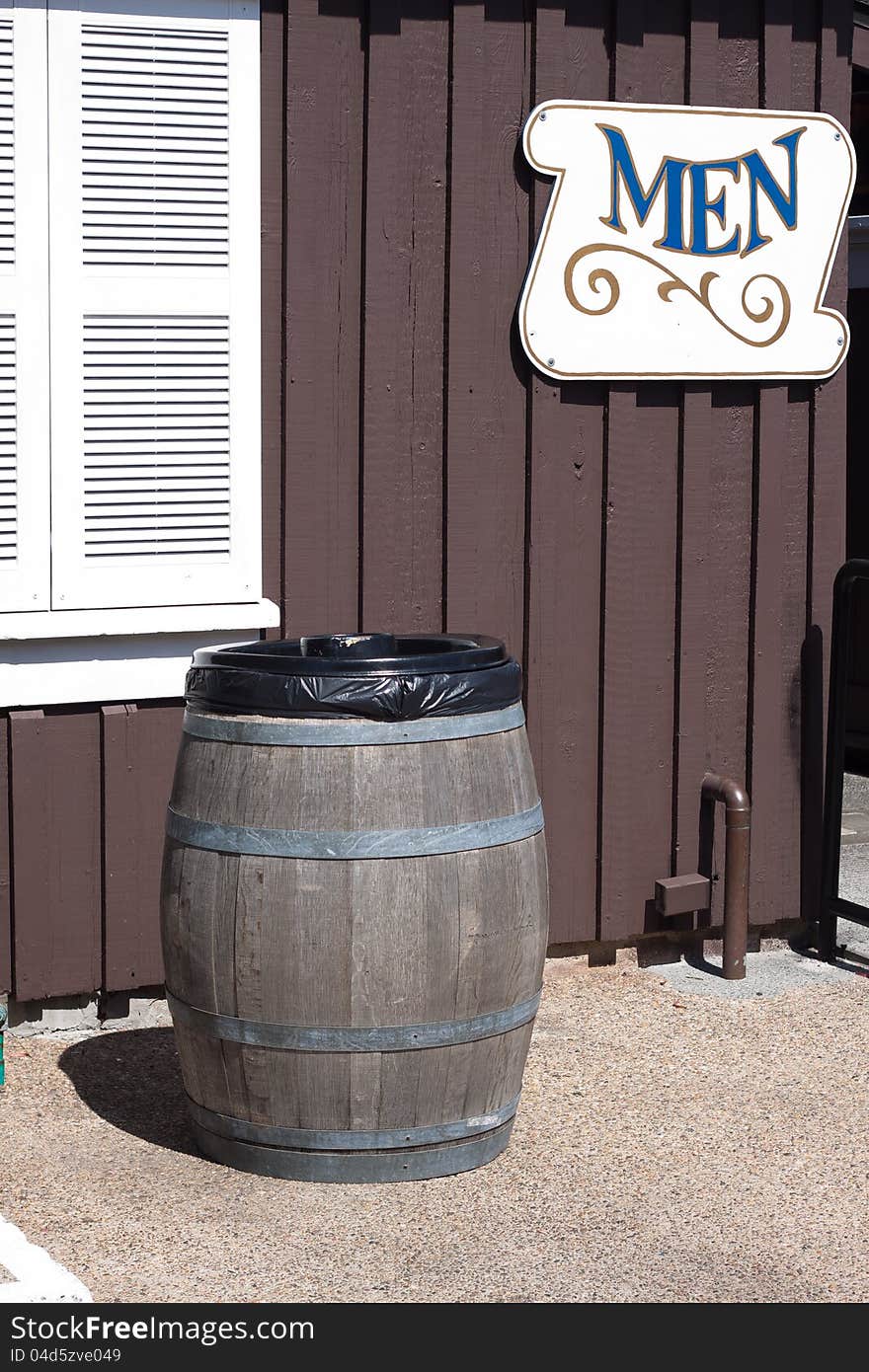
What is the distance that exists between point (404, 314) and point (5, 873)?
2.03 meters

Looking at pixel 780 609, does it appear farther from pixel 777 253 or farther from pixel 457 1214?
pixel 457 1214

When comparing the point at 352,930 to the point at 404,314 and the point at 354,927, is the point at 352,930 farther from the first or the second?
the point at 404,314

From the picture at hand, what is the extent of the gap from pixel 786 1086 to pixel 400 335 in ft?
8.06

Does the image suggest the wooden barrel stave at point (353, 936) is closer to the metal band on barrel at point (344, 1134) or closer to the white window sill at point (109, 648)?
the metal band on barrel at point (344, 1134)

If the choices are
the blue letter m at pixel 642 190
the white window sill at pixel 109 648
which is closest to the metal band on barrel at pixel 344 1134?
the white window sill at pixel 109 648

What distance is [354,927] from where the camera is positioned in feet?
12.6

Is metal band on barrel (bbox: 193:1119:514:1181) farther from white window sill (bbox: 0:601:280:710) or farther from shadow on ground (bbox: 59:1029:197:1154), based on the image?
white window sill (bbox: 0:601:280:710)

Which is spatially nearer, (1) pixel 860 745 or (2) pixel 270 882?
(2) pixel 270 882

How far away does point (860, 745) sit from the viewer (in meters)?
5.80

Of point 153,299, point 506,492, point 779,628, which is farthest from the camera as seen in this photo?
point 779,628

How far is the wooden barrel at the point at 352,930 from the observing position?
12.6 ft

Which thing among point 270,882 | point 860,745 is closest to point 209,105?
point 270,882

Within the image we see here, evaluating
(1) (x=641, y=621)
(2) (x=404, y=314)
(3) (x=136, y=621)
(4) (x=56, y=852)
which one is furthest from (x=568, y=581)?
(4) (x=56, y=852)

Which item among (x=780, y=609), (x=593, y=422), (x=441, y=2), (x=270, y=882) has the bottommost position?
(x=270, y=882)
